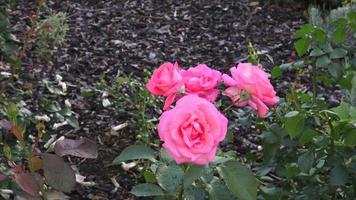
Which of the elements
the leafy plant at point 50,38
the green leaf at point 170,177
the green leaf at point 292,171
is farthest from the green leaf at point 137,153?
the leafy plant at point 50,38

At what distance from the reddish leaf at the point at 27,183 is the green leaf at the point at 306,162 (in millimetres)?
708

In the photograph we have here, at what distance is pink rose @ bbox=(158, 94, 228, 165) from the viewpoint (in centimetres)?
133

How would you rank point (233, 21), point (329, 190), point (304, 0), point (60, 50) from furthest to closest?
point (304, 0)
point (233, 21)
point (60, 50)
point (329, 190)

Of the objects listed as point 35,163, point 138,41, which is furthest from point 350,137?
point 138,41

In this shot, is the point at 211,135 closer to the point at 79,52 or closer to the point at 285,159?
the point at 285,159

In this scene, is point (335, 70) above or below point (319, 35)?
below

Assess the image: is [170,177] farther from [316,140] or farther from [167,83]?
[316,140]

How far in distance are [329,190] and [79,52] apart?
7.50 ft

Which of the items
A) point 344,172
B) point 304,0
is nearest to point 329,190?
point 344,172

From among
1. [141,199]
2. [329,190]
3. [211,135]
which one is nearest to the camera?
[211,135]

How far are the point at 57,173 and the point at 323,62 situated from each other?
2.99 feet

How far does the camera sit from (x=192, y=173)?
1.44 m

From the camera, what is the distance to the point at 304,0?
4879mm

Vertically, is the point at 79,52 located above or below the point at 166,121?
below
